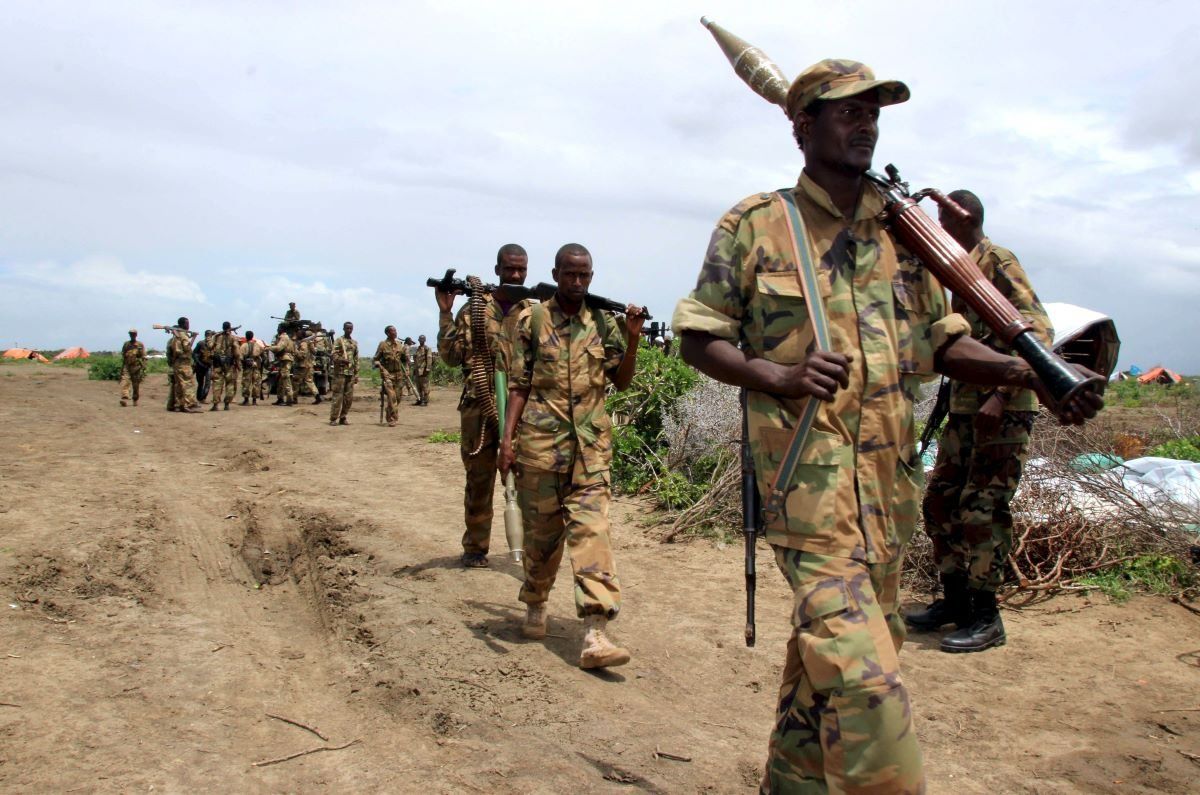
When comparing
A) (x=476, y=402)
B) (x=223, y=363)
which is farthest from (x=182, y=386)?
(x=476, y=402)

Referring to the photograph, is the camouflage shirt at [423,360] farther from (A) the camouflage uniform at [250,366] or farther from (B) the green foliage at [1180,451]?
(B) the green foliage at [1180,451]

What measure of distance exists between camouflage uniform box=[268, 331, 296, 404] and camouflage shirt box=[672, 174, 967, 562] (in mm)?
22787

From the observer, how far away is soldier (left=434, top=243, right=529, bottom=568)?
20.9ft

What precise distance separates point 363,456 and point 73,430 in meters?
6.00

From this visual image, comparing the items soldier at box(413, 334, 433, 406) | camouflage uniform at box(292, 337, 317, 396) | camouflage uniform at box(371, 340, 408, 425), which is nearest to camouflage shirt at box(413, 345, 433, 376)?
soldier at box(413, 334, 433, 406)

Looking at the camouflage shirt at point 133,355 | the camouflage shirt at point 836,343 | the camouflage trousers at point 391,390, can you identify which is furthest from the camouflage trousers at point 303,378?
the camouflage shirt at point 836,343

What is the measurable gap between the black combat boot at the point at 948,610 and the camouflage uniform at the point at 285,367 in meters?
21.0

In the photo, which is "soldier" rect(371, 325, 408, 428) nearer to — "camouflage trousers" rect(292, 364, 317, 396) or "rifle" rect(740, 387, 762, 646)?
"camouflage trousers" rect(292, 364, 317, 396)

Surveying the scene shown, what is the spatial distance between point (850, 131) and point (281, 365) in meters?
23.1

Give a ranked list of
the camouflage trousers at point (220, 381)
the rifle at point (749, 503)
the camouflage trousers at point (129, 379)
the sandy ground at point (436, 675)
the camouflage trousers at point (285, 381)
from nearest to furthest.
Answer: the rifle at point (749, 503) < the sandy ground at point (436, 675) < the camouflage trousers at point (220, 381) < the camouflage trousers at point (129, 379) < the camouflage trousers at point (285, 381)

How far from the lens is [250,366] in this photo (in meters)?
24.3

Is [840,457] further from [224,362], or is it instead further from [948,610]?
[224,362]

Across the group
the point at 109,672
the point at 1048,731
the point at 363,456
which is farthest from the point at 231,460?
the point at 1048,731

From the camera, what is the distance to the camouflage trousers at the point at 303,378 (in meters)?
25.5
